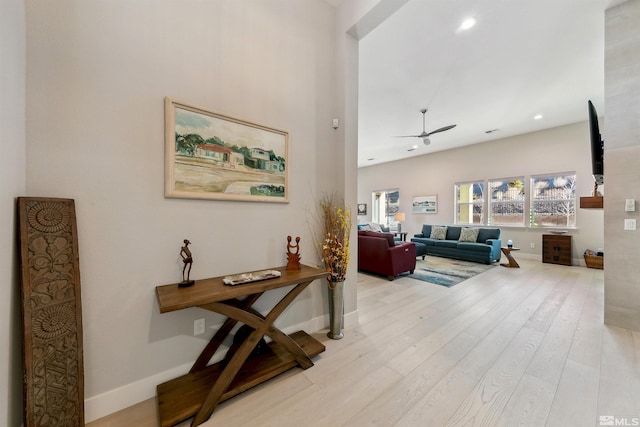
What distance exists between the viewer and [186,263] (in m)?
1.59

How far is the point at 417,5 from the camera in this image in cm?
235

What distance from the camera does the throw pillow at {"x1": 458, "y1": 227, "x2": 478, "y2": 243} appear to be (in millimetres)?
6094

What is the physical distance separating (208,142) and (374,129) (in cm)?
502

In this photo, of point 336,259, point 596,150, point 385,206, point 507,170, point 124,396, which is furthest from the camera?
point 385,206

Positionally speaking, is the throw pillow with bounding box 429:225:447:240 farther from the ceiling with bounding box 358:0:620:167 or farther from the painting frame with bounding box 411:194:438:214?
the ceiling with bounding box 358:0:620:167

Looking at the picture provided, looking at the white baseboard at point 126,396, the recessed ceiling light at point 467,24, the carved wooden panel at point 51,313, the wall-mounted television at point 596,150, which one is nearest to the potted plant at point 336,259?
the white baseboard at point 126,396

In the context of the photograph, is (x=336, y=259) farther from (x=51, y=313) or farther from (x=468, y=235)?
(x=468, y=235)

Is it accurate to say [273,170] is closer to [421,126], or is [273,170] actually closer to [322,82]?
[322,82]

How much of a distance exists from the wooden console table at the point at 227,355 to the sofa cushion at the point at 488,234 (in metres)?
5.96

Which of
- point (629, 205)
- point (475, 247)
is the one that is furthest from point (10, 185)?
point (475, 247)

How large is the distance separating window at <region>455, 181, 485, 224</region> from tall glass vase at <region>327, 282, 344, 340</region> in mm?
6780

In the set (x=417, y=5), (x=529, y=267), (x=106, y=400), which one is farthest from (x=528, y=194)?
(x=106, y=400)

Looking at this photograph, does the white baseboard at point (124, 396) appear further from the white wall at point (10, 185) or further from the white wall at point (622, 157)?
the white wall at point (622, 157)

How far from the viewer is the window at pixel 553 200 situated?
18.5 ft
